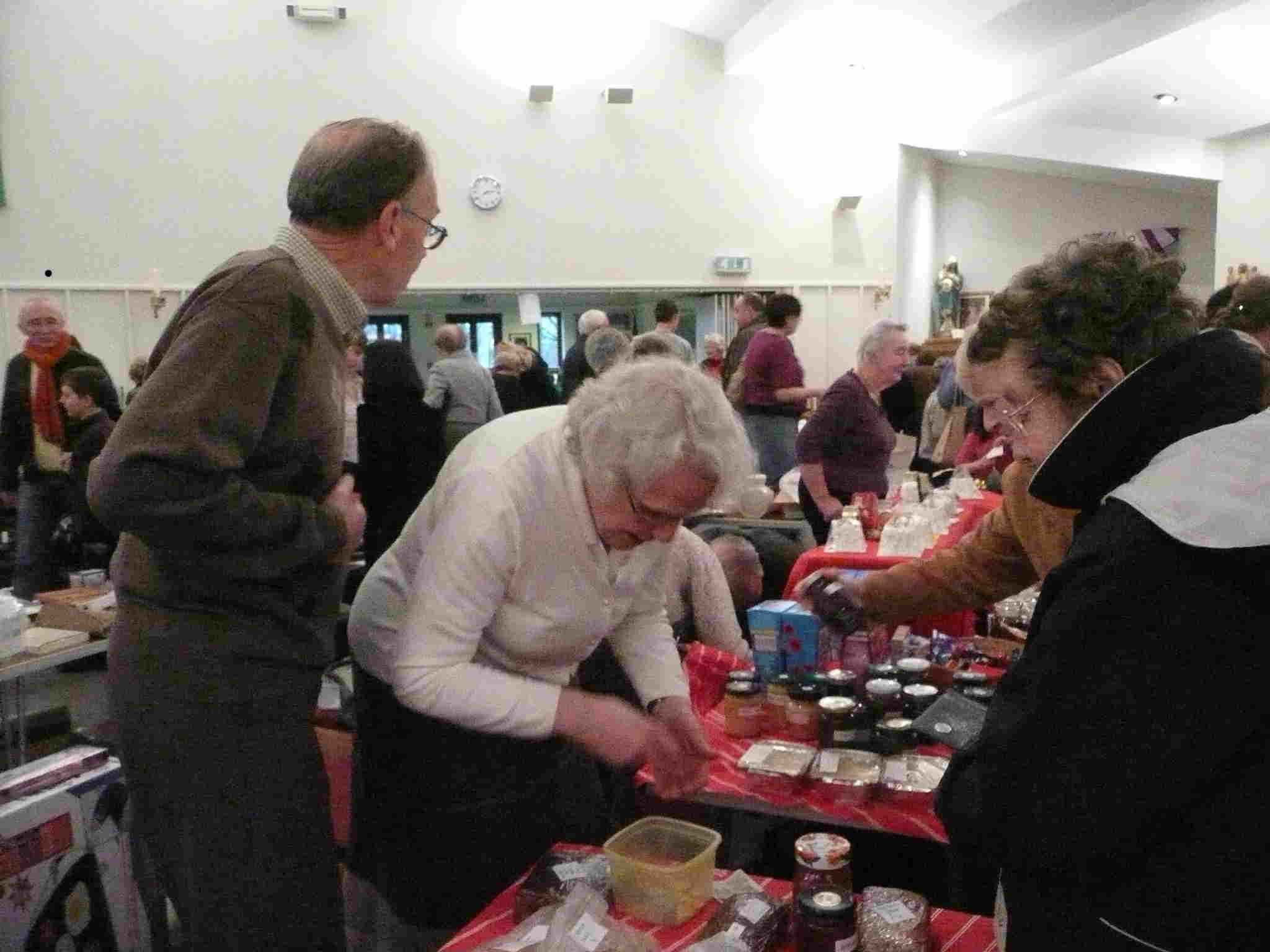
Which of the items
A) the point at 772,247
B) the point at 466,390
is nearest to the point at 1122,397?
the point at 466,390

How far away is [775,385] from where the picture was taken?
218 inches

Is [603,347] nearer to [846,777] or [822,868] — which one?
[846,777]

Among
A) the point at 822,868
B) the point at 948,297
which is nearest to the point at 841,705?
the point at 822,868

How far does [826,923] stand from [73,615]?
2.66 meters

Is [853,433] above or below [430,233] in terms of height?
below

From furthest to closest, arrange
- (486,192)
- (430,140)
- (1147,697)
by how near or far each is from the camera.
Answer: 1. (486,192)
2. (430,140)
3. (1147,697)

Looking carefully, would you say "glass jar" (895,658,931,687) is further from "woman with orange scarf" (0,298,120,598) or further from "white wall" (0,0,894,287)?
"white wall" (0,0,894,287)

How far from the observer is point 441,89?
868cm

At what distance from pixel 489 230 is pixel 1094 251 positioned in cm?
807

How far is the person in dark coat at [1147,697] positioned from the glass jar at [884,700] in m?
0.89

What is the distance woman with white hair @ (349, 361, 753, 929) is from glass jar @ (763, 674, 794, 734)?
0.37 metres

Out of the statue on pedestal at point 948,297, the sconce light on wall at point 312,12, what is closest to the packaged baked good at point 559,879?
the sconce light on wall at point 312,12

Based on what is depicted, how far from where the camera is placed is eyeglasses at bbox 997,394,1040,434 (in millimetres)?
1268

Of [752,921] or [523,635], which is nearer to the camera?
[752,921]
